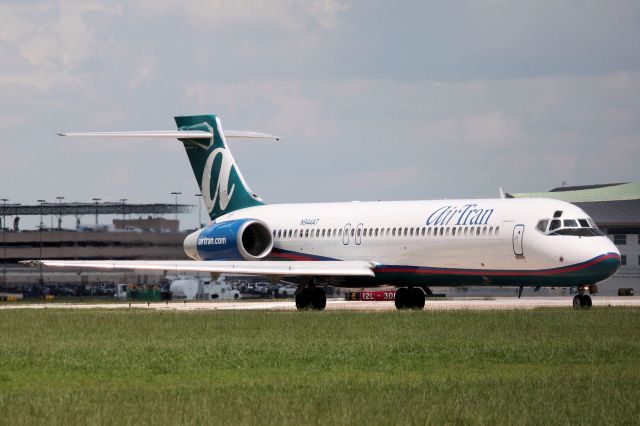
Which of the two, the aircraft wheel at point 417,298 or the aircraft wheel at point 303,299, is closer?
the aircraft wheel at point 417,298

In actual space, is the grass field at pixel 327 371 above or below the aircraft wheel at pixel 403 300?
below

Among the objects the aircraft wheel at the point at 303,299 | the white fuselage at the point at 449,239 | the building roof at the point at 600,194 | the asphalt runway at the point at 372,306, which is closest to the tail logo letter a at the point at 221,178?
the white fuselage at the point at 449,239

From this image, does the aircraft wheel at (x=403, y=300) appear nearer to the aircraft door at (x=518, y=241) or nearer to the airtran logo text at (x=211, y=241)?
the aircraft door at (x=518, y=241)

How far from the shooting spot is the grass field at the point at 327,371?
17.5 m

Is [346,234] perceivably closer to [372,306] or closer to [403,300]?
[403,300]

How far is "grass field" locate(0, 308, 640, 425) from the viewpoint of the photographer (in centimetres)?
1753

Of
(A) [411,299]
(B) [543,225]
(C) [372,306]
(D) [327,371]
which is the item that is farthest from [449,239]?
(D) [327,371]

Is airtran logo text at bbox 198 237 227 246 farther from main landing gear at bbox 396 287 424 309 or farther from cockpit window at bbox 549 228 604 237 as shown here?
cockpit window at bbox 549 228 604 237

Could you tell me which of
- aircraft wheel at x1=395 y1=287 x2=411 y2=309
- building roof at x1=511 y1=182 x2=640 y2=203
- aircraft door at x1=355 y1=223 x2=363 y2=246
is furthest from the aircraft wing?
building roof at x1=511 y1=182 x2=640 y2=203

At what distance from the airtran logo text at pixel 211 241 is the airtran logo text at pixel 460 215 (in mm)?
8748

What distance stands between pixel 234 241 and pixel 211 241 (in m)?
1.52

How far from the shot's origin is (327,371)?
22.9m

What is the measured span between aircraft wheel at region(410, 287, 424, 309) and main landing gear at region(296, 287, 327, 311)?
3123mm

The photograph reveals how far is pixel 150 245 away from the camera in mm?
73750
